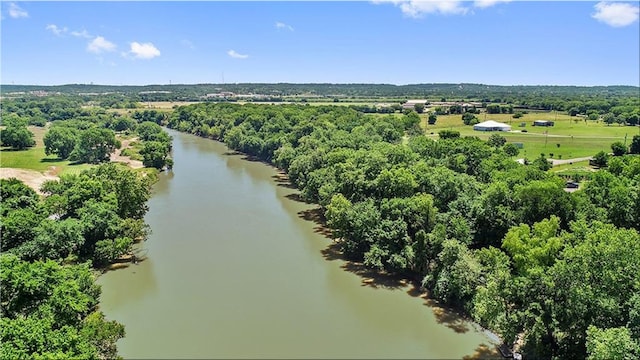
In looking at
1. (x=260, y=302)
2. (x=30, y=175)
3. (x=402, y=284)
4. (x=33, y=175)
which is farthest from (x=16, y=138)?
(x=402, y=284)

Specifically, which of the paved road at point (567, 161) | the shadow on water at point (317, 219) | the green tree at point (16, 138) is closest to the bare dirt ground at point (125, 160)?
the green tree at point (16, 138)

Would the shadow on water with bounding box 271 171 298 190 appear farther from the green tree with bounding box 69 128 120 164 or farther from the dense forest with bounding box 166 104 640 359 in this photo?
the green tree with bounding box 69 128 120 164

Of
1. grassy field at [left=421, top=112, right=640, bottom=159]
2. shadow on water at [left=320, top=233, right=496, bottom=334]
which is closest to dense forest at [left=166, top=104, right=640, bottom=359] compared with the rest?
shadow on water at [left=320, top=233, right=496, bottom=334]

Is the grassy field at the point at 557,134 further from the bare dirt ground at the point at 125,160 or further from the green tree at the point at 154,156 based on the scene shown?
the bare dirt ground at the point at 125,160

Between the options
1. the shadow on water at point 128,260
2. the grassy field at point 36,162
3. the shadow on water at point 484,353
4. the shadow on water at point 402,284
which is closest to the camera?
the shadow on water at point 484,353

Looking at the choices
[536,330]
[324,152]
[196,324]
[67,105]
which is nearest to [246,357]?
[196,324]

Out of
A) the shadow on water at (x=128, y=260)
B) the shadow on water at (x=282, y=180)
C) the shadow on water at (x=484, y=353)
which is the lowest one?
the shadow on water at (x=484, y=353)

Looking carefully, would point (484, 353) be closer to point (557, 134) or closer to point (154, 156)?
point (154, 156)
